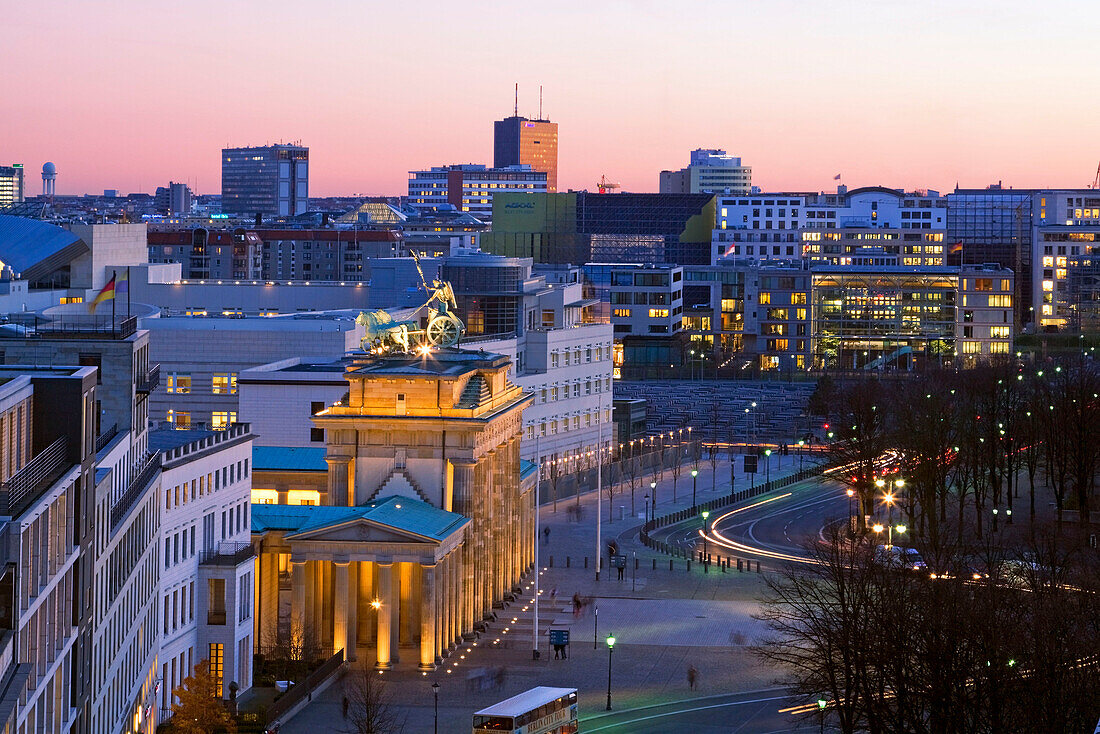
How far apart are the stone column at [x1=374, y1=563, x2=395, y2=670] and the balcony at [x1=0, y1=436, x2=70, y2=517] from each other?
39113 millimetres

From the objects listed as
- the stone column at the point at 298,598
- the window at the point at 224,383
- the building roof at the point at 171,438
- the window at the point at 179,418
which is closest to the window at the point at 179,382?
the window at the point at 224,383

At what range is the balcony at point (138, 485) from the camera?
207ft

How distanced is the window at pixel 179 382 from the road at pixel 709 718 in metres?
59.8

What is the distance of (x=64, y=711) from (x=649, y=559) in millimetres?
71276

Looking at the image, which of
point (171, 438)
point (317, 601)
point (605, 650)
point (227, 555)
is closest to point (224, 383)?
point (317, 601)

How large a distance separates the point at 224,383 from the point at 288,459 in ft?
110

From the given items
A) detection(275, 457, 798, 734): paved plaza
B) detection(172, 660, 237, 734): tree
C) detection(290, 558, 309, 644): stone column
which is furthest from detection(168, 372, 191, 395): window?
detection(172, 660, 237, 734): tree

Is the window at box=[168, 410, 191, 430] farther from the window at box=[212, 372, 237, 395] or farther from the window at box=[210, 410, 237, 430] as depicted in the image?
A: the window at box=[212, 372, 237, 395]

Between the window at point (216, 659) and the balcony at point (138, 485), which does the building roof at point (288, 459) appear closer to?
the window at point (216, 659)

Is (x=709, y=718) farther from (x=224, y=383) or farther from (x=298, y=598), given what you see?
(x=224, y=383)

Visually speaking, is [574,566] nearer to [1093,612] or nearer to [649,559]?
[649,559]

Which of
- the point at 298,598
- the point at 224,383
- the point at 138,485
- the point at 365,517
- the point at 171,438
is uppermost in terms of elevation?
the point at 171,438

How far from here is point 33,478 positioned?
49.1m

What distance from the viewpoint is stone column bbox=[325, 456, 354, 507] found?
10019cm
